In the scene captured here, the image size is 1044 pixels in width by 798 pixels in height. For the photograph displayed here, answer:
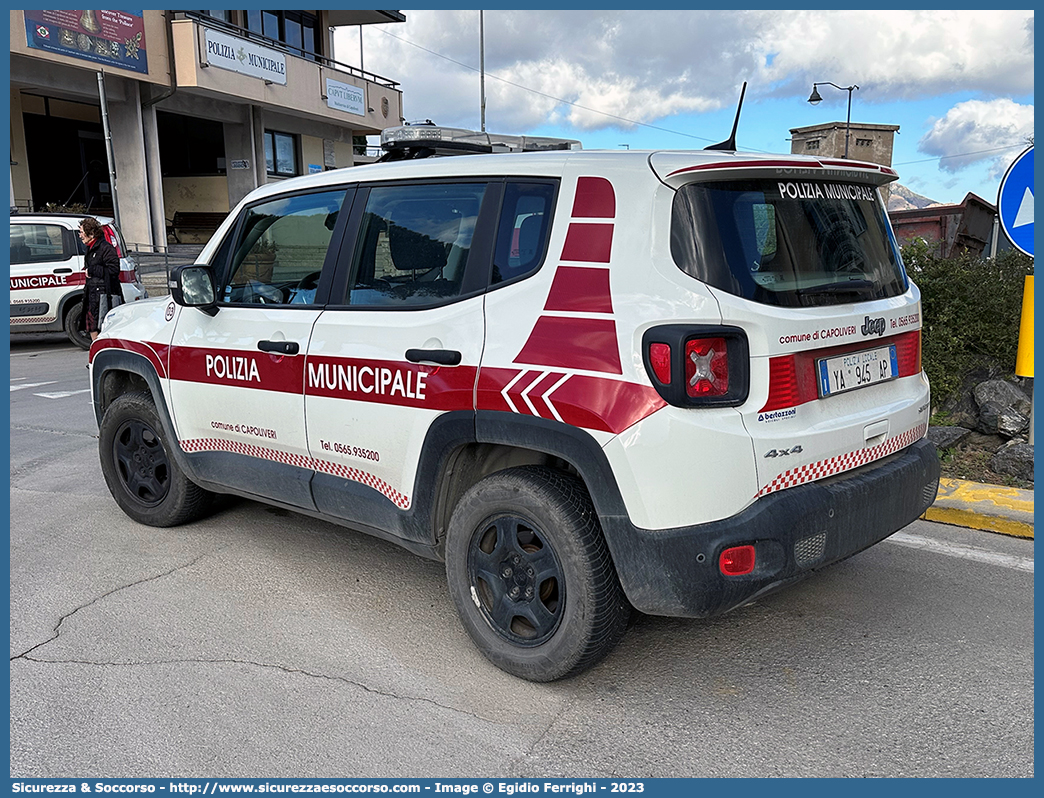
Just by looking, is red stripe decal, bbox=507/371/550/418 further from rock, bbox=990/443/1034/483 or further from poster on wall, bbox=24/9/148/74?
poster on wall, bbox=24/9/148/74

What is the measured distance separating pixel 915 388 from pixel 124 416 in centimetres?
397

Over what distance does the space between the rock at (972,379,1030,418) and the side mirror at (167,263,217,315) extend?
16.6 feet

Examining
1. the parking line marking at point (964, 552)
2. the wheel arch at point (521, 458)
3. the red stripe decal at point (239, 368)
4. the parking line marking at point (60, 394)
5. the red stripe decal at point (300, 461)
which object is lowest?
the parking line marking at point (964, 552)

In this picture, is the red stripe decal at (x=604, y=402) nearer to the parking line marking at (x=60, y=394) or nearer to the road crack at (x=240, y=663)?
the road crack at (x=240, y=663)

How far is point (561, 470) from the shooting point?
317 cm

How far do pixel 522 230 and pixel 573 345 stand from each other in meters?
0.53

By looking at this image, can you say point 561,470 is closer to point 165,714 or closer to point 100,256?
point 165,714

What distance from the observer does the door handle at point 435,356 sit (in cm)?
322

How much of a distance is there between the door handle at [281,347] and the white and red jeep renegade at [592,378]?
12 mm

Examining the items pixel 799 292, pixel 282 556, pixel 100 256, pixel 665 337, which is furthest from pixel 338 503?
pixel 100 256

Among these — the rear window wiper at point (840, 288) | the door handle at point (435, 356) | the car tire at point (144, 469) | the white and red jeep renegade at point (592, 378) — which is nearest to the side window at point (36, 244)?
→ the car tire at point (144, 469)

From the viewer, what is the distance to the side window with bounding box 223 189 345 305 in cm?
389

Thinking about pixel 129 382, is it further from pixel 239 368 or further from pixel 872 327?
pixel 872 327

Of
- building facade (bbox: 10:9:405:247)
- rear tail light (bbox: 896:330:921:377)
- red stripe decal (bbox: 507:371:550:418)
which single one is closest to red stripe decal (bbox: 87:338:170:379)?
red stripe decal (bbox: 507:371:550:418)
